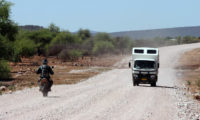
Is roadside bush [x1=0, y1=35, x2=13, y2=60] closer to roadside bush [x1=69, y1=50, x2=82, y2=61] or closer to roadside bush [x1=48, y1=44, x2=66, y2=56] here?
roadside bush [x1=69, y1=50, x2=82, y2=61]

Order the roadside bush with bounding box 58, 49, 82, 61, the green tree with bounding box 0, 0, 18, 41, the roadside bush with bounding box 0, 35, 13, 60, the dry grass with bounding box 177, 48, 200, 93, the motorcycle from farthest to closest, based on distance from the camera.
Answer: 1. the roadside bush with bounding box 58, 49, 82, 61
2. the dry grass with bounding box 177, 48, 200, 93
3. the green tree with bounding box 0, 0, 18, 41
4. the roadside bush with bounding box 0, 35, 13, 60
5. the motorcycle

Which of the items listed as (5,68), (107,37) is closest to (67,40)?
(107,37)

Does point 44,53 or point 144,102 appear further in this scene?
point 44,53

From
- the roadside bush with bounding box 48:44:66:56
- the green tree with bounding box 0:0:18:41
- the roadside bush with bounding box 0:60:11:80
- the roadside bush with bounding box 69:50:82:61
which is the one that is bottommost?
the roadside bush with bounding box 0:60:11:80

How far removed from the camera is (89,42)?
327ft

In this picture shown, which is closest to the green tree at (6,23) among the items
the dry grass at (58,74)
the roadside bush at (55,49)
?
the dry grass at (58,74)

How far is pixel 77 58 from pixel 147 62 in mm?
50019

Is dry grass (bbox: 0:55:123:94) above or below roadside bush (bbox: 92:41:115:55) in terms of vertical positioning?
below

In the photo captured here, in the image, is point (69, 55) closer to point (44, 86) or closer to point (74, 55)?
point (74, 55)

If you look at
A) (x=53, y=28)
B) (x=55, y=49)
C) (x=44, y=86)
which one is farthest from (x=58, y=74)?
(x=53, y=28)

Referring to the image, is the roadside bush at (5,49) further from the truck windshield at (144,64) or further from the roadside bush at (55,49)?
the roadside bush at (55,49)

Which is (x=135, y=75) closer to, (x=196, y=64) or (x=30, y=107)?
(x=30, y=107)

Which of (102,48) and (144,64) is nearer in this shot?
(144,64)

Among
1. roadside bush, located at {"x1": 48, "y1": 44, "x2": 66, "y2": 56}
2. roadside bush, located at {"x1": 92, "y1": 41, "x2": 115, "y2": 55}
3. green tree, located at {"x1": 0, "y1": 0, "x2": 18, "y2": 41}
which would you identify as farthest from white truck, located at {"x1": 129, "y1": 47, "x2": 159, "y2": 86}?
roadside bush, located at {"x1": 92, "y1": 41, "x2": 115, "y2": 55}
